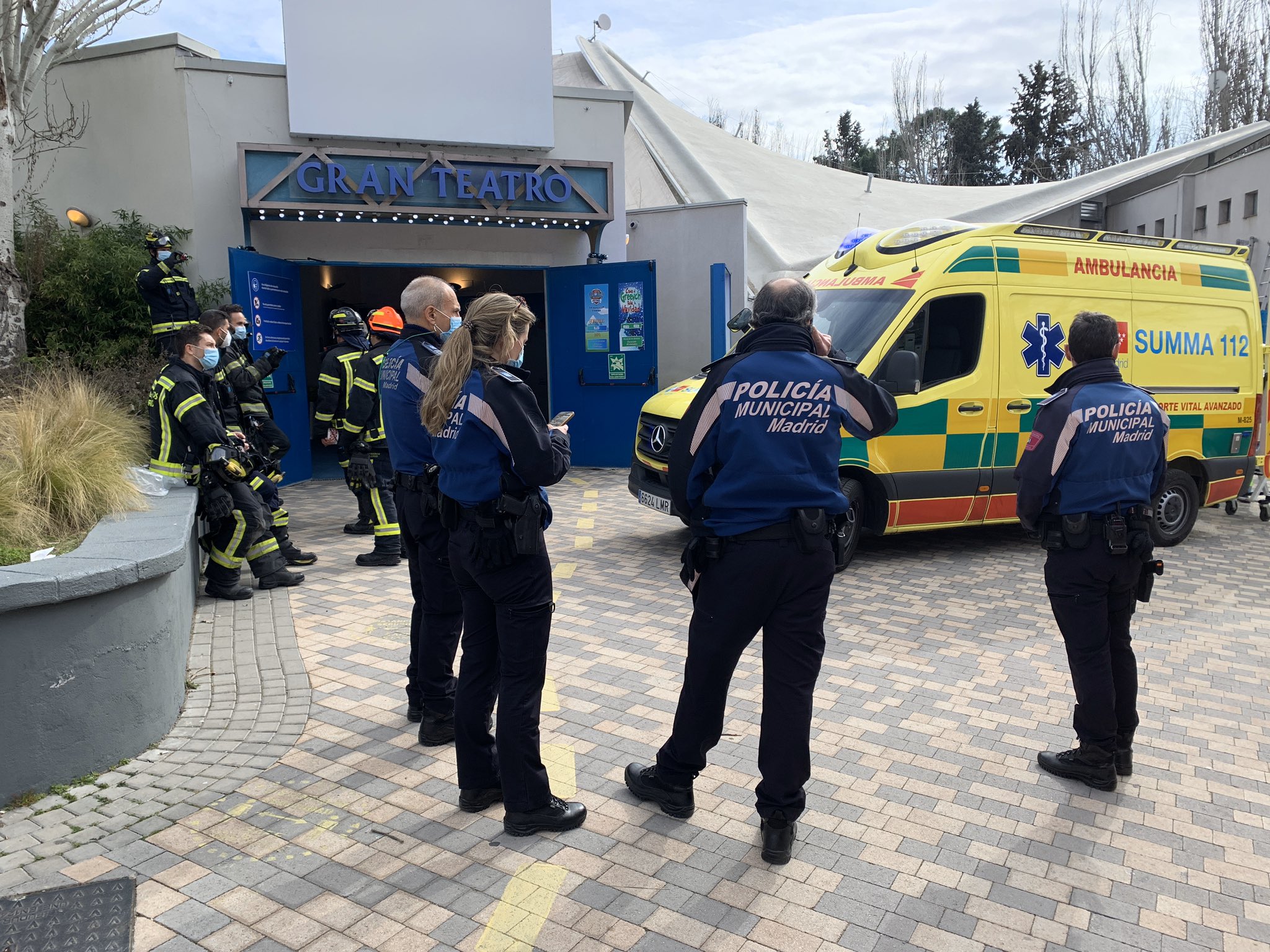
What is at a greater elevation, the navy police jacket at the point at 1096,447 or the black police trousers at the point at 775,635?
the navy police jacket at the point at 1096,447

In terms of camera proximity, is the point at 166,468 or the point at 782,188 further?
the point at 782,188

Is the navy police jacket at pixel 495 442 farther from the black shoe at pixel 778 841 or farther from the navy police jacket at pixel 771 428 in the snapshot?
the black shoe at pixel 778 841

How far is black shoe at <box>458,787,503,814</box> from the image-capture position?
3.54 m

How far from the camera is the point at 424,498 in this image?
388 cm

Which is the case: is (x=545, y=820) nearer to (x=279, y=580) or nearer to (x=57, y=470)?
(x=57, y=470)

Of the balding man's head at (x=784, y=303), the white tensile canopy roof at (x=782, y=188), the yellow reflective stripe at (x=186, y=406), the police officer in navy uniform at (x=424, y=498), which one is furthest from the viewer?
the white tensile canopy roof at (x=782, y=188)

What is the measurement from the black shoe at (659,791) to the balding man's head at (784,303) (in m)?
1.78

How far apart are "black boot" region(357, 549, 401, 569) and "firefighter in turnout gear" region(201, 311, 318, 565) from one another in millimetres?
413

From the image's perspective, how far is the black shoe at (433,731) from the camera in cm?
415

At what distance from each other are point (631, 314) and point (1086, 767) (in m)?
9.21

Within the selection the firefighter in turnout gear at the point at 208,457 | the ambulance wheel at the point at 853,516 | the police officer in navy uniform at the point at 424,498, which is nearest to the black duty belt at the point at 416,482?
the police officer in navy uniform at the point at 424,498

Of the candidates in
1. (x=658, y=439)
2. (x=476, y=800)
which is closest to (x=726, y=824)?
(x=476, y=800)

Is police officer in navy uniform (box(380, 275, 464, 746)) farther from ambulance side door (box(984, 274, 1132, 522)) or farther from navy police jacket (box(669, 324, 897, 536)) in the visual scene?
ambulance side door (box(984, 274, 1132, 522))

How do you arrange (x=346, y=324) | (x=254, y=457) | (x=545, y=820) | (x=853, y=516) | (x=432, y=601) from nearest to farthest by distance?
(x=545, y=820)
(x=432, y=601)
(x=254, y=457)
(x=853, y=516)
(x=346, y=324)
